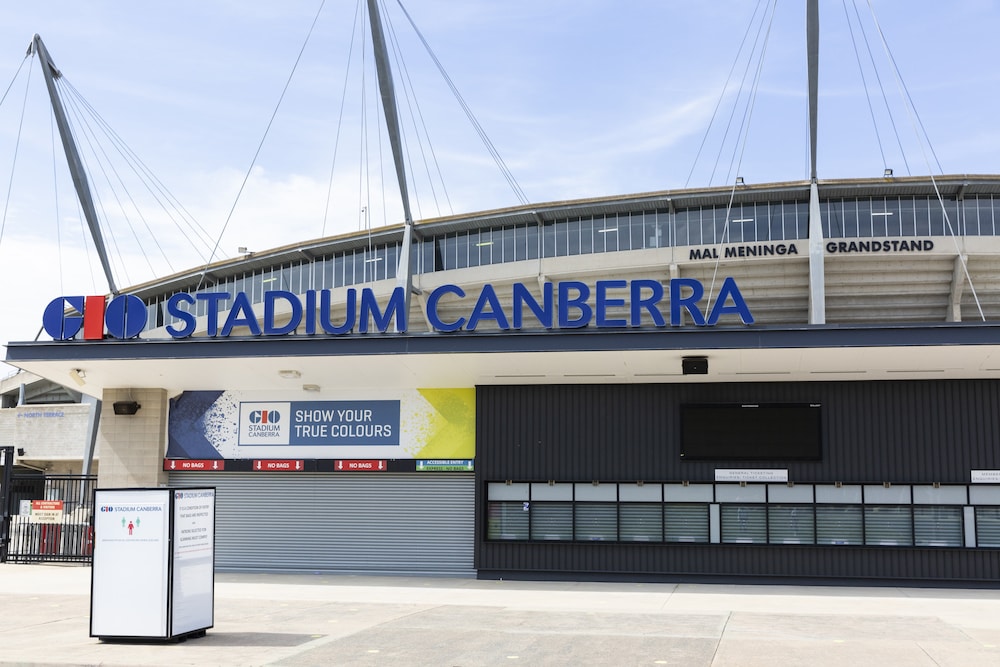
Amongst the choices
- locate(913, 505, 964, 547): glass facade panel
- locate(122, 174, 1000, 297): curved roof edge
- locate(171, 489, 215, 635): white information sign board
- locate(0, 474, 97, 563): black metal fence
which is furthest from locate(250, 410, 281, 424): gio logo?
locate(122, 174, 1000, 297): curved roof edge

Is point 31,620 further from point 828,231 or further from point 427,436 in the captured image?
point 828,231

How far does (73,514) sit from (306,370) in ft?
26.6

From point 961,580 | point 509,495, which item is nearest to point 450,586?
point 509,495

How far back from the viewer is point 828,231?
169ft

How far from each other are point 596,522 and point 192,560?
428 inches

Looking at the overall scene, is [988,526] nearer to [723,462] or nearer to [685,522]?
[723,462]

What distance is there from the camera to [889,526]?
21141 millimetres

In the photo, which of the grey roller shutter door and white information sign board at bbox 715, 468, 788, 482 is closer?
white information sign board at bbox 715, 468, 788, 482

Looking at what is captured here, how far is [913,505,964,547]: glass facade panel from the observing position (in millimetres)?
20969

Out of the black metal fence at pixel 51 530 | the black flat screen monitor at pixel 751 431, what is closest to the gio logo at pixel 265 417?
the black metal fence at pixel 51 530

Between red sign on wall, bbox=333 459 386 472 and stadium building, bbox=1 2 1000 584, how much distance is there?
51 mm

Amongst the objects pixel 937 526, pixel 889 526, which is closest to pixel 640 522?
pixel 889 526

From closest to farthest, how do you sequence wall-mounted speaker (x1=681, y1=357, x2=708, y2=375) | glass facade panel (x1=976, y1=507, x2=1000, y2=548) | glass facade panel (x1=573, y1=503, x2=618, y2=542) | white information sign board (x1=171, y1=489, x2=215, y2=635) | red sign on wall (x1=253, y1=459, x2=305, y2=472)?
white information sign board (x1=171, y1=489, x2=215, y2=635)
wall-mounted speaker (x1=681, y1=357, x2=708, y2=375)
glass facade panel (x1=976, y1=507, x2=1000, y2=548)
glass facade panel (x1=573, y1=503, x2=618, y2=542)
red sign on wall (x1=253, y1=459, x2=305, y2=472)

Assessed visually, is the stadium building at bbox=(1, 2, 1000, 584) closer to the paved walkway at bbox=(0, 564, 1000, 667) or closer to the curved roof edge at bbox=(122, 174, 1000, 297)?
the paved walkway at bbox=(0, 564, 1000, 667)
